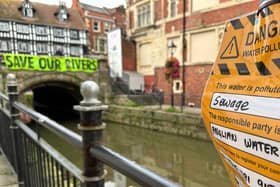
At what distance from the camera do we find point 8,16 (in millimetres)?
18438

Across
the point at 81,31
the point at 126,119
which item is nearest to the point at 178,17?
the point at 126,119

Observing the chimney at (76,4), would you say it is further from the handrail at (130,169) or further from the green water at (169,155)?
the handrail at (130,169)

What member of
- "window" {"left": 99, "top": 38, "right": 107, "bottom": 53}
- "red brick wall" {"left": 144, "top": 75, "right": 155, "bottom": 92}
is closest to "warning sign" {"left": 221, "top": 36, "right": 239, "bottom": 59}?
"red brick wall" {"left": 144, "top": 75, "right": 155, "bottom": 92}

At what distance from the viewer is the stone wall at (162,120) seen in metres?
7.83

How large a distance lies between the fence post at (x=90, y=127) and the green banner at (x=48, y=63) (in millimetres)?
10656

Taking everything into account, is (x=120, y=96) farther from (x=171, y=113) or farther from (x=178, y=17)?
(x=178, y=17)

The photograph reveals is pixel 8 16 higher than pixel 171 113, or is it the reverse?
pixel 8 16

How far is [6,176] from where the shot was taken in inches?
107

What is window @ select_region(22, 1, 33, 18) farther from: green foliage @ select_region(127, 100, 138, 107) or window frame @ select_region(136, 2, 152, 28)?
green foliage @ select_region(127, 100, 138, 107)

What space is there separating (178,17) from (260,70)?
42.8ft

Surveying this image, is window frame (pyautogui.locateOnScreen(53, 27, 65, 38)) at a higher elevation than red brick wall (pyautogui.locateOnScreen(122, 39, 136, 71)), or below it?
higher

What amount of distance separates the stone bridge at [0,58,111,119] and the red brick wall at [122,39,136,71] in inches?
128

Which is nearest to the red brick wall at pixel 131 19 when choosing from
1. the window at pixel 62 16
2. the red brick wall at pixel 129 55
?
the red brick wall at pixel 129 55

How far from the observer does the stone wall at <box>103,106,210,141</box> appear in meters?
7.83
